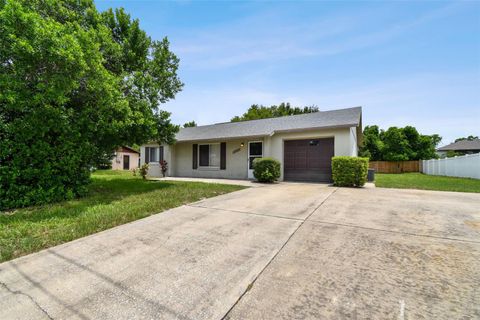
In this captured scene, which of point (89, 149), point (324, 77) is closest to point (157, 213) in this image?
point (89, 149)

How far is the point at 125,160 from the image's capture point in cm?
2664

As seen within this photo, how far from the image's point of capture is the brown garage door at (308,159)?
10992 mm

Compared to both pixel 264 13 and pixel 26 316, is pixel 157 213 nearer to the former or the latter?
pixel 26 316

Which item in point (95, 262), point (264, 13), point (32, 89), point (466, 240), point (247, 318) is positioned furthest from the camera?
point (264, 13)

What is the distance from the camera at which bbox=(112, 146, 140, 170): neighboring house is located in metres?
25.4

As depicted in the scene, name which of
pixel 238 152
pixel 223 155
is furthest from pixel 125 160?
pixel 238 152

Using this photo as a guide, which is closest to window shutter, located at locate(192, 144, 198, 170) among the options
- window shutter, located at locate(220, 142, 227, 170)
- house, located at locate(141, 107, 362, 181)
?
house, located at locate(141, 107, 362, 181)

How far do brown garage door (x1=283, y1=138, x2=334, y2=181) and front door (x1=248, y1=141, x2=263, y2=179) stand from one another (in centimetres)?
146

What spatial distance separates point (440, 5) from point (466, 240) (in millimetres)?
7561

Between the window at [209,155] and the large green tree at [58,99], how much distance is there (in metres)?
5.91

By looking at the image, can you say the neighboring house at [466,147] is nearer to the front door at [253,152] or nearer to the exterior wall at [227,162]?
the front door at [253,152]

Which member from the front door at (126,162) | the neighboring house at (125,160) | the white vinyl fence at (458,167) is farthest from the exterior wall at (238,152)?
the front door at (126,162)

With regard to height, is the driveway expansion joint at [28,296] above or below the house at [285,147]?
below

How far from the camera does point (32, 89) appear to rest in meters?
5.05
